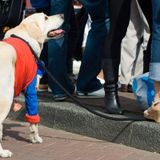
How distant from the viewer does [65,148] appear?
5.25 metres

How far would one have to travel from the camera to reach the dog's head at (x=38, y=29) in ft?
17.4

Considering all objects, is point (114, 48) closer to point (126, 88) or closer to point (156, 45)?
point (156, 45)

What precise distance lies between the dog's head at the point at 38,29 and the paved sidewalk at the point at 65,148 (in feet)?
3.27

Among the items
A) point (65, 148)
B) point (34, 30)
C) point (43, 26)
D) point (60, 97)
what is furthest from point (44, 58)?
point (65, 148)

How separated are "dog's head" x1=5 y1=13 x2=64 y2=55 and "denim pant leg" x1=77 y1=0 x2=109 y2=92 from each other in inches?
18.6

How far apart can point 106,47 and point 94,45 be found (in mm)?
825

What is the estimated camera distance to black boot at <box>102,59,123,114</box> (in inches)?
216

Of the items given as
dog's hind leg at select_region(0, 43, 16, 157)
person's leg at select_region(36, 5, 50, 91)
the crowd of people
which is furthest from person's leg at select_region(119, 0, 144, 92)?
dog's hind leg at select_region(0, 43, 16, 157)

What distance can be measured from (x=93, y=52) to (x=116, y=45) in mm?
900

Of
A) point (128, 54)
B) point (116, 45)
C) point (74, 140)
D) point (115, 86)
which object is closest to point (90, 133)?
point (74, 140)

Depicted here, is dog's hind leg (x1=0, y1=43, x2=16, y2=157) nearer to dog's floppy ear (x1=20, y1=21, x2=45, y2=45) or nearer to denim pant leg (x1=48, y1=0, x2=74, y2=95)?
dog's floppy ear (x1=20, y1=21, x2=45, y2=45)

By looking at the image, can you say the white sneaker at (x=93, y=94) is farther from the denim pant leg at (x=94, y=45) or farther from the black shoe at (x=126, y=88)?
the black shoe at (x=126, y=88)

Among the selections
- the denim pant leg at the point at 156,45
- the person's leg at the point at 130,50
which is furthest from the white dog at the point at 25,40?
the person's leg at the point at 130,50

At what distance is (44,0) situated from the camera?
6.76 meters
